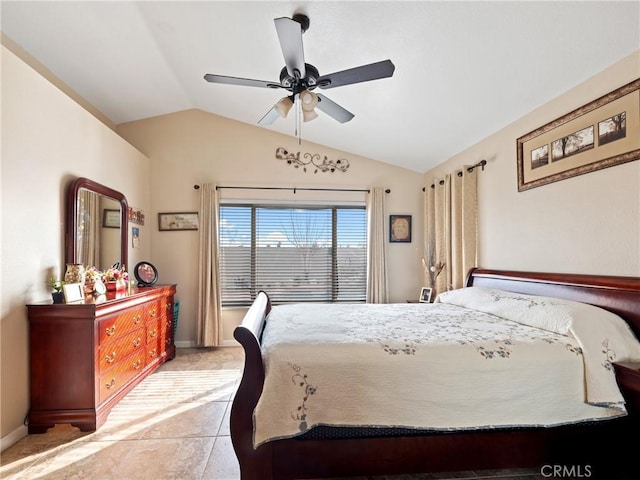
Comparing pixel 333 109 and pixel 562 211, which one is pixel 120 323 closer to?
pixel 333 109

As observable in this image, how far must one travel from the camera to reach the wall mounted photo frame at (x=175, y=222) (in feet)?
13.4

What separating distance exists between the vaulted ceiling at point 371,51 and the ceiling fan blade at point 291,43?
1.65ft

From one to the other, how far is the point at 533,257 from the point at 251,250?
3.24 meters

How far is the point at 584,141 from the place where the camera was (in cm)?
214

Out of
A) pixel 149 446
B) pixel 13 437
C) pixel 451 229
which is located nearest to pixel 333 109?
pixel 451 229

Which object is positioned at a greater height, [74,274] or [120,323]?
[74,274]

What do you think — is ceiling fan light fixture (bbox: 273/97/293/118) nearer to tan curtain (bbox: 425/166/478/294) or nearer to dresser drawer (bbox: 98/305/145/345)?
dresser drawer (bbox: 98/305/145/345)

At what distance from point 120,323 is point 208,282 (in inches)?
56.5

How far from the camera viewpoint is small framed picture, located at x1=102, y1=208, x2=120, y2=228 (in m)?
3.07

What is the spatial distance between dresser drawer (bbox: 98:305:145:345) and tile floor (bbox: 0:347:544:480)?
61cm

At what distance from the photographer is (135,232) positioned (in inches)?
146

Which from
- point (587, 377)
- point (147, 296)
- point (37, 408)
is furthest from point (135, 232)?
point (587, 377)

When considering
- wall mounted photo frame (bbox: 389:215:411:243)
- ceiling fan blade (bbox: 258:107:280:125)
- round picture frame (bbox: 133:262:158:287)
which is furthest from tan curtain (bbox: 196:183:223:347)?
wall mounted photo frame (bbox: 389:215:411:243)

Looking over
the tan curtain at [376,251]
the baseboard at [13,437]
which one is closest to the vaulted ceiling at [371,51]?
the tan curtain at [376,251]
